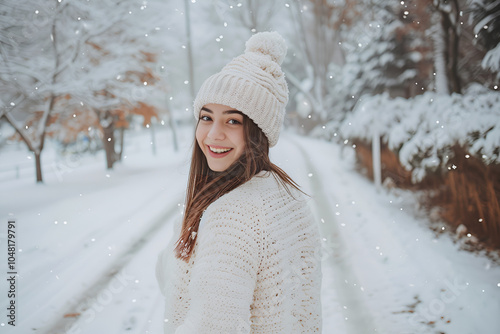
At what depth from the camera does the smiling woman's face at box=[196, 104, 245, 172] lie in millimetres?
871

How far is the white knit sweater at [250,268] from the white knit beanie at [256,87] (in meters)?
0.18

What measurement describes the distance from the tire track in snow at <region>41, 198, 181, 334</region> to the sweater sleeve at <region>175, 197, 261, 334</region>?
1370mm

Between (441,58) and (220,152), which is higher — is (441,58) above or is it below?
above

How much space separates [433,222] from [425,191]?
24 centimetres

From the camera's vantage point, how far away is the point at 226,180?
90 centimetres

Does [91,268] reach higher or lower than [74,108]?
lower

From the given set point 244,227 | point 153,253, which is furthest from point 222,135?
point 153,253

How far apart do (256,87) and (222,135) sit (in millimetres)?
162

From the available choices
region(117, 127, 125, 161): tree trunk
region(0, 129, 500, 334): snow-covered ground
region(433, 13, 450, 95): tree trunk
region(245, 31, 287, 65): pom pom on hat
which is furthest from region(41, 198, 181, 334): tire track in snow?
region(433, 13, 450, 95): tree trunk

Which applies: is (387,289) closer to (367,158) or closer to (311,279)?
(367,158)

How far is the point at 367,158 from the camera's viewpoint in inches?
109

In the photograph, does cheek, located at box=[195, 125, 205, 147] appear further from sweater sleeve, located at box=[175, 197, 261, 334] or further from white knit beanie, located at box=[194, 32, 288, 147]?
sweater sleeve, located at box=[175, 197, 261, 334]

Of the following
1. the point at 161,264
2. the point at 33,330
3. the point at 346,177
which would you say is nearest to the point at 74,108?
the point at 33,330

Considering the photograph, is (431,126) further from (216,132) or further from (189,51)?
(216,132)
